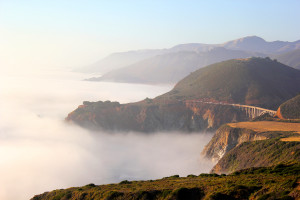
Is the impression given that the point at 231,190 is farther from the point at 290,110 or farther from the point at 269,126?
the point at 290,110

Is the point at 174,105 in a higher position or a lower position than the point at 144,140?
higher

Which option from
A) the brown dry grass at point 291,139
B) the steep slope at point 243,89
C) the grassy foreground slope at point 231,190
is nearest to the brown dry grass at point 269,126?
the brown dry grass at point 291,139

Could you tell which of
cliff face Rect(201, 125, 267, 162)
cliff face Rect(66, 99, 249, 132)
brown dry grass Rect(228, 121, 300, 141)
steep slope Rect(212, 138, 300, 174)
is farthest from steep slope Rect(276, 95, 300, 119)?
cliff face Rect(66, 99, 249, 132)

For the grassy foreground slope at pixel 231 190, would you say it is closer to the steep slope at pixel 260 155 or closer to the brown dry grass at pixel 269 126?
the steep slope at pixel 260 155

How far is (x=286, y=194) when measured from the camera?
99.2 ft

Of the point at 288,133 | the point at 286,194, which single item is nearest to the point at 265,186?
the point at 286,194

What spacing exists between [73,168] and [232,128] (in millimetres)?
63237

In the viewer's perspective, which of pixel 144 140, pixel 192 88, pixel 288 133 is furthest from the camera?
pixel 192 88

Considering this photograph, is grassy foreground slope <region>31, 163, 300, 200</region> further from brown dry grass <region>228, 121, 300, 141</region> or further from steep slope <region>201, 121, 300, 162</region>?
brown dry grass <region>228, 121, 300, 141</region>

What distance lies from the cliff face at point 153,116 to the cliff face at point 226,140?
50.1 meters

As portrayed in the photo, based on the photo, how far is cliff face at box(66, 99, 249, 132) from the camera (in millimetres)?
164250

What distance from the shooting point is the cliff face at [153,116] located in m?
164

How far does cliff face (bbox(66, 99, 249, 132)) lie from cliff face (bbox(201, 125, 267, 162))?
50.1 m

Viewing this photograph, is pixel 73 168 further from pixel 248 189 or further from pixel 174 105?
pixel 248 189
